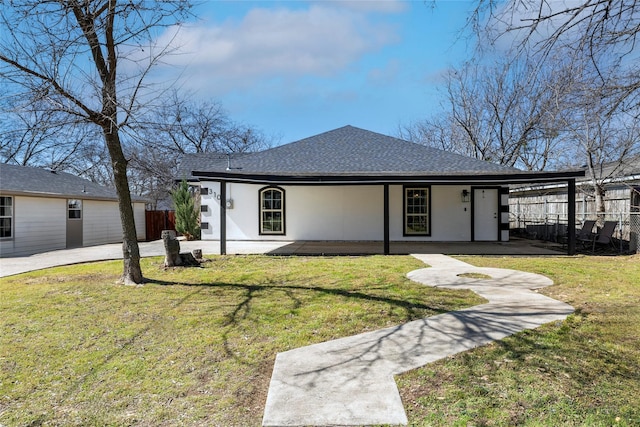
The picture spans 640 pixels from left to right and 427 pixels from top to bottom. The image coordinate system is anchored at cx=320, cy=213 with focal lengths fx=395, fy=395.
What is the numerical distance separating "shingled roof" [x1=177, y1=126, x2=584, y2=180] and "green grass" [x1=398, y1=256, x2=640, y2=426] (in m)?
6.77

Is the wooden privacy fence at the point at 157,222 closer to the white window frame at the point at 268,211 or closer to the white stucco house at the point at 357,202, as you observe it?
the white stucco house at the point at 357,202

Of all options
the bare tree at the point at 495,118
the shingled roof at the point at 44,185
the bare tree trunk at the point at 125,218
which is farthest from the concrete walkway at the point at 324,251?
the bare tree at the point at 495,118

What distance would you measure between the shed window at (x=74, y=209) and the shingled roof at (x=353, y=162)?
598 cm

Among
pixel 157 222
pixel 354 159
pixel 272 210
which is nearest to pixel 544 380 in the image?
pixel 354 159

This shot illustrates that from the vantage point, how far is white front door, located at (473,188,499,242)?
1459 centimetres

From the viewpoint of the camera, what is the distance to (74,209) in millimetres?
15297

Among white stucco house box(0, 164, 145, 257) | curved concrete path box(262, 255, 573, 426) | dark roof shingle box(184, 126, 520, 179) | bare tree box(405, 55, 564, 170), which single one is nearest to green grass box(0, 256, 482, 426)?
curved concrete path box(262, 255, 573, 426)

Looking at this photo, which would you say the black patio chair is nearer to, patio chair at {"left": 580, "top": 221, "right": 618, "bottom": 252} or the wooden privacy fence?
patio chair at {"left": 580, "top": 221, "right": 618, "bottom": 252}

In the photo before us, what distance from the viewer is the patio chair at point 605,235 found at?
11805mm

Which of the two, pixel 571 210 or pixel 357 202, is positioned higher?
pixel 357 202

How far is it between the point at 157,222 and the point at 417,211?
13.0 m

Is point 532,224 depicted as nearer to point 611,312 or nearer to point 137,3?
point 611,312

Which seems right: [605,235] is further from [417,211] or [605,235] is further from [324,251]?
[324,251]

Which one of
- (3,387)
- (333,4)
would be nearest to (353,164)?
(333,4)
